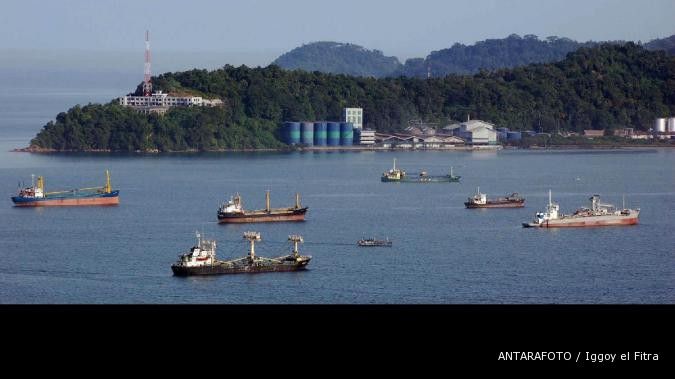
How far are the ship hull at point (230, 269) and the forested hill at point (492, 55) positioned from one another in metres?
52.4

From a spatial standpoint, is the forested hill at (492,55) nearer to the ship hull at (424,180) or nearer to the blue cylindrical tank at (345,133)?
the blue cylindrical tank at (345,133)

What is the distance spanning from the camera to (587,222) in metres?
17.6

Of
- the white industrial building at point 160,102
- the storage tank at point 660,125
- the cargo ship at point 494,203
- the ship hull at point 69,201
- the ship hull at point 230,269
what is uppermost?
the white industrial building at point 160,102

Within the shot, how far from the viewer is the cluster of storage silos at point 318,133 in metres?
38.9

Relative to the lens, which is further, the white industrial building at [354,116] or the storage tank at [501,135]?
the storage tank at [501,135]

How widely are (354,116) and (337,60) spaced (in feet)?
76.3

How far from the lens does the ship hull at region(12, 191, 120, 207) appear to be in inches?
823

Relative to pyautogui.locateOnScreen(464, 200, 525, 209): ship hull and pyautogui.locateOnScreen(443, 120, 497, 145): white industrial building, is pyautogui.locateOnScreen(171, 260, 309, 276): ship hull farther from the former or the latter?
pyautogui.locateOnScreen(443, 120, 497, 145): white industrial building

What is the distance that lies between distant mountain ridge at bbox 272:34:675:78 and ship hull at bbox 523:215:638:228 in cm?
4530

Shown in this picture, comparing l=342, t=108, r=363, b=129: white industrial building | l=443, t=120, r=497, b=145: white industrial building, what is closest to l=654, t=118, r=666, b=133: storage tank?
l=443, t=120, r=497, b=145: white industrial building

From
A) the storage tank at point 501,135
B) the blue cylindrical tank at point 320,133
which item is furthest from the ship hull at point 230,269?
the storage tank at point 501,135

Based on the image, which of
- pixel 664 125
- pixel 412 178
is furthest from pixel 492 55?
pixel 412 178

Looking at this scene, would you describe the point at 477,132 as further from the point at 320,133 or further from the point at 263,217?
the point at 263,217
